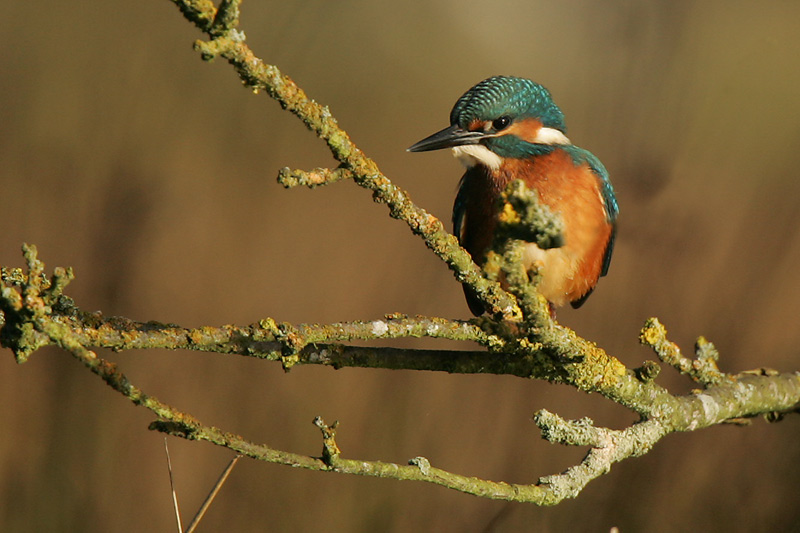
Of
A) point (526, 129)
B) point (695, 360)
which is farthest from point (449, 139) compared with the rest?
point (695, 360)

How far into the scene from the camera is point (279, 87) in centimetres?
58

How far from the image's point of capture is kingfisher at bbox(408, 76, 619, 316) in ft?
5.22

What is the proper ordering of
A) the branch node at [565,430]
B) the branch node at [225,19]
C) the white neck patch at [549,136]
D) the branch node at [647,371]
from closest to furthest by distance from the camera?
1. the branch node at [225,19]
2. the branch node at [565,430]
3. the branch node at [647,371]
4. the white neck patch at [549,136]

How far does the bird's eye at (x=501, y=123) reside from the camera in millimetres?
1562

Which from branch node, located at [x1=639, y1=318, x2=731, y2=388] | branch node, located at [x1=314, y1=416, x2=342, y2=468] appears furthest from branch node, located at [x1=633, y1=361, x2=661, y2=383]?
branch node, located at [x1=314, y1=416, x2=342, y2=468]

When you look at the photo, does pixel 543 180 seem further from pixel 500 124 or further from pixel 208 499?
pixel 208 499

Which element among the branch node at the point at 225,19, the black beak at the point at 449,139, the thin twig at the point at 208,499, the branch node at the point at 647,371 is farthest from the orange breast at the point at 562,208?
the branch node at the point at 225,19

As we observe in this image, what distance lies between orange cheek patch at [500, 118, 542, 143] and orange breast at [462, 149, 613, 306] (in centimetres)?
5

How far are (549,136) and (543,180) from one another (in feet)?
0.38

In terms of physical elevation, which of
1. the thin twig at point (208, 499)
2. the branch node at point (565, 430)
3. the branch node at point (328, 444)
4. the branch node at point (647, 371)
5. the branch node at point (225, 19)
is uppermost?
the branch node at point (647, 371)

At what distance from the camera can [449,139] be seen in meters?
1.46

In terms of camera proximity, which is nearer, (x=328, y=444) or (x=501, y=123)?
(x=328, y=444)

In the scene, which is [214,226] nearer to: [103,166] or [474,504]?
[103,166]

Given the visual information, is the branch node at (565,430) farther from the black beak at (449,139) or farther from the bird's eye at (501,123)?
the bird's eye at (501,123)
